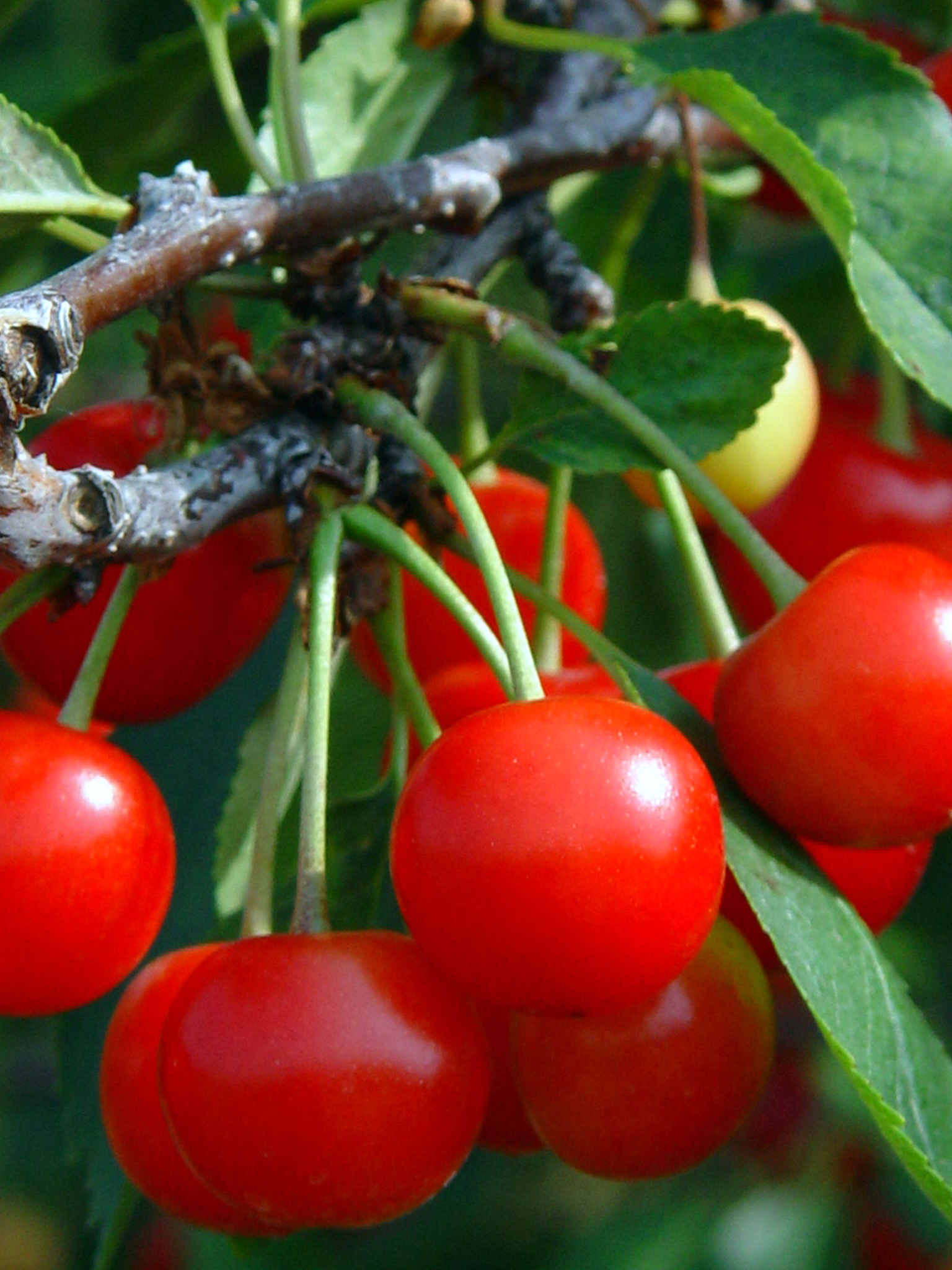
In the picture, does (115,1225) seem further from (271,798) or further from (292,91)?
(292,91)

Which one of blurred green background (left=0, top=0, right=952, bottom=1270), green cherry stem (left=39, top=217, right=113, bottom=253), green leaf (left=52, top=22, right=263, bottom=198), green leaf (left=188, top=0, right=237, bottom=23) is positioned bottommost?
blurred green background (left=0, top=0, right=952, bottom=1270)

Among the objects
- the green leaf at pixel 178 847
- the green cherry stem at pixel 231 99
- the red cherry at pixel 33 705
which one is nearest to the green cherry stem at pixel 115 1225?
the green leaf at pixel 178 847

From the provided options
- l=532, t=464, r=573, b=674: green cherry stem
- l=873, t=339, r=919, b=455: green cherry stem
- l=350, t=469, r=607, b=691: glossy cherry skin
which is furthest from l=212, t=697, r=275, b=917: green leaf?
l=873, t=339, r=919, b=455: green cherry stem

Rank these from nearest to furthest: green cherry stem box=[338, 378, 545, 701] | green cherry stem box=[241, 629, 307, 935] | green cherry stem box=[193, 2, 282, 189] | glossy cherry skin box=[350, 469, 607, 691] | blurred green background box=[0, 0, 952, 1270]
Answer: green cherry stem box=[338, 378, 545, 701] < green cherry stem box=[241, 629, 307, 935] < green cherry stem box=[193, 2, 282, 189] < glossy cherry skin box=[350, 469, 607, 691] < blurred green background box=[0, 0, 952, 1270]

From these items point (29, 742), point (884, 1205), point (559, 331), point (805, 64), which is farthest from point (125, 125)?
point (884, 1205)

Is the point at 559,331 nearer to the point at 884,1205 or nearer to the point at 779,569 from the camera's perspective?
the point at 779,569

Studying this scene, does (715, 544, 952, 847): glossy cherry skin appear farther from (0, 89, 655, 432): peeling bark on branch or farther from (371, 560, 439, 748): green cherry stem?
(0, 89, 655, 432): peeling bark on branch

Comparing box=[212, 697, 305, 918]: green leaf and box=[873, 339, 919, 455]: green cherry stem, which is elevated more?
box=[873, 339, 919, 455]: green cherry stem
